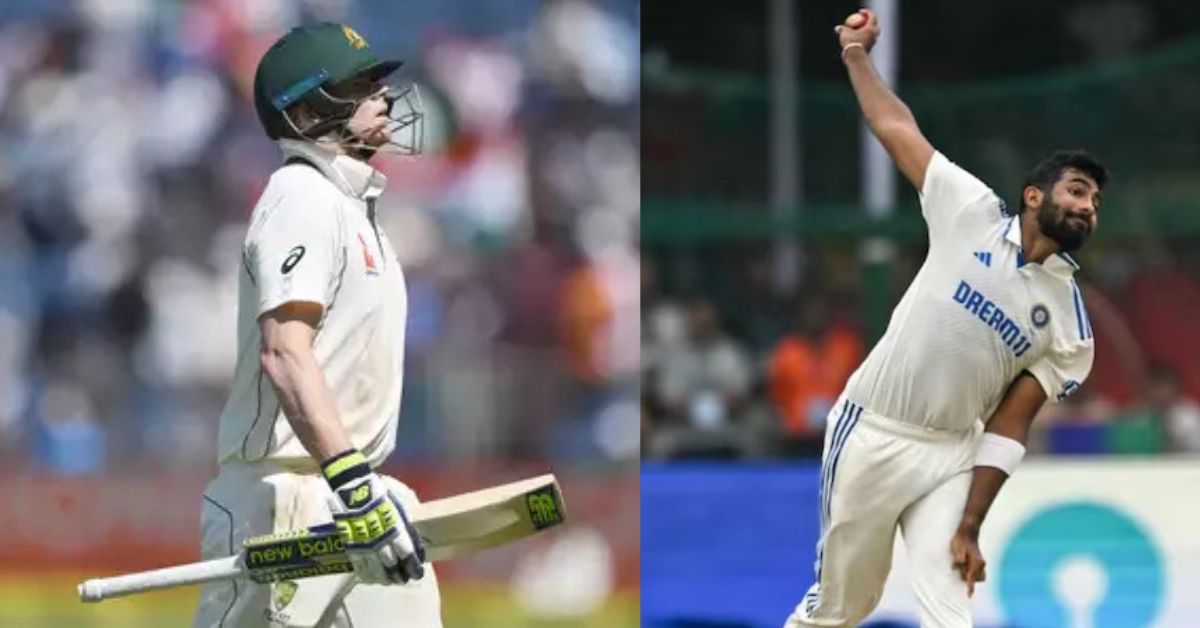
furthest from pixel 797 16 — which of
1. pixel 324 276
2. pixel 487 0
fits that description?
pixel 324 276

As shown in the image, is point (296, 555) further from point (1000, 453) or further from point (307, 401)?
point (1000, 453)

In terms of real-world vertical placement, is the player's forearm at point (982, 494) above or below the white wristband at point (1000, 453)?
below

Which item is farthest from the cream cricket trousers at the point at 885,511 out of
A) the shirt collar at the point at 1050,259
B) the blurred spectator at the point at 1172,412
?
the blurred spectator at the point at 1172,412

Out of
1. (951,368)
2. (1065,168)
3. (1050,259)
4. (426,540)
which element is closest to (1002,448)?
(951,368)

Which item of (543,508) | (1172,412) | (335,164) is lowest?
(1172,412)

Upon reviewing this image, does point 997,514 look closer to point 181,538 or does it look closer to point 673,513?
point 673,513

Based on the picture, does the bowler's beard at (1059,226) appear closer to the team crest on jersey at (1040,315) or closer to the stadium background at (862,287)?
the team crest on jersey at (1040,315)

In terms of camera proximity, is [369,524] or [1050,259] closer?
[369,524]
